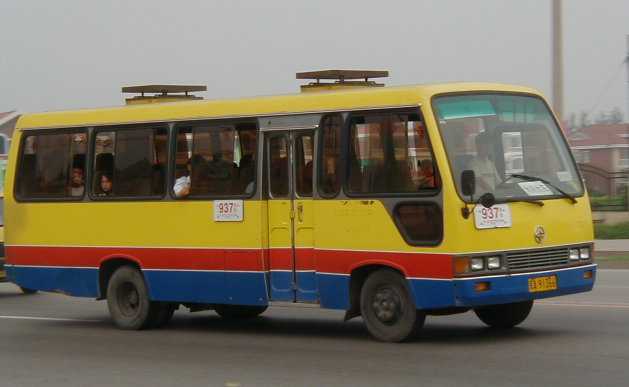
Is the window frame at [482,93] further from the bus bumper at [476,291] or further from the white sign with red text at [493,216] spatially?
the bus bumper at [476,291]

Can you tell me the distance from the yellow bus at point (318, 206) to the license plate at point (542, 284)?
0.05ft

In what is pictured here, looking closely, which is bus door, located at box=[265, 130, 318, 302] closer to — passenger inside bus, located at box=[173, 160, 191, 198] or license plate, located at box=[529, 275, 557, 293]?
passenger inside bus, located at box=[173, 160, 191, 198]

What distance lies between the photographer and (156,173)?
1488 centimetres

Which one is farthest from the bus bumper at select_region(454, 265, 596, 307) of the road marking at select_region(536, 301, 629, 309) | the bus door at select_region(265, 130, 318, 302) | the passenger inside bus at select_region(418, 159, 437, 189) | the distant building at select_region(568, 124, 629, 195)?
the distant building at select_region(568, 124, 629, 195)

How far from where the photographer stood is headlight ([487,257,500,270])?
11.8 metres

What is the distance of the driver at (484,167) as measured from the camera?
12.0m

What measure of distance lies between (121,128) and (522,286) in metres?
5.82

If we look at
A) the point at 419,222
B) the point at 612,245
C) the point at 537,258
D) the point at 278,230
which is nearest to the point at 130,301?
the point at 278,230

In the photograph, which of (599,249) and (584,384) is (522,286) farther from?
(599,249)

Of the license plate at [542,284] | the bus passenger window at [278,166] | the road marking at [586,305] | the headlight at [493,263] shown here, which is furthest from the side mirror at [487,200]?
the road marking at [586,305]

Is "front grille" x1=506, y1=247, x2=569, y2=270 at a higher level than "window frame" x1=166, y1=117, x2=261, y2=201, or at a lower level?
lower

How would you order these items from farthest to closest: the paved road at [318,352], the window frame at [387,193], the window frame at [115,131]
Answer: the window frame at [115,131] < the window frame at [387,193] < the paved road at [318,352]

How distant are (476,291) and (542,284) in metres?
0.81

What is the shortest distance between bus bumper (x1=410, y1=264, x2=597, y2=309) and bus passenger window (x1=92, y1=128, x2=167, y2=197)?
4134mm
